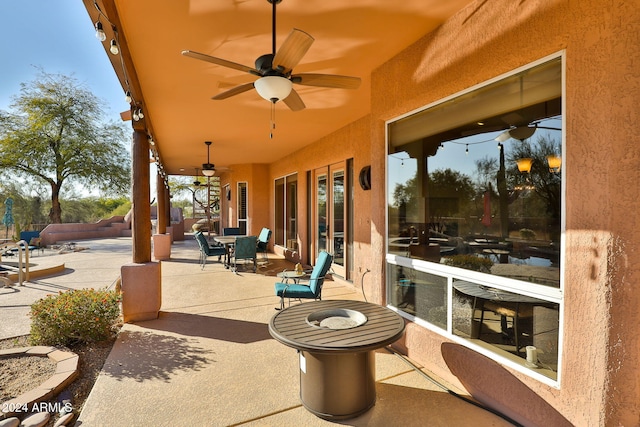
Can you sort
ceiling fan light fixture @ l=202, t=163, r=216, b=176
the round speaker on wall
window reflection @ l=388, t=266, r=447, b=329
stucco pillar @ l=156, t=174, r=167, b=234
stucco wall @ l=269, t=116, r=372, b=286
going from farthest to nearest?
stucco pillar @ l=156, t=174, r=167, b=234, ceiling fan light fixture @ l=202, t=163, r=216, b=176, stucco wall @ l=269, t=116, r=372, b=286, the round speaker on wall, window reflection @ l=388, t=266, r=447, b=329

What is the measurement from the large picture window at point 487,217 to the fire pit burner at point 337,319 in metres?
0.83

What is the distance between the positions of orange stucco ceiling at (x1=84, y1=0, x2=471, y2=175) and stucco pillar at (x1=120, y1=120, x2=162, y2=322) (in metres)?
0.79

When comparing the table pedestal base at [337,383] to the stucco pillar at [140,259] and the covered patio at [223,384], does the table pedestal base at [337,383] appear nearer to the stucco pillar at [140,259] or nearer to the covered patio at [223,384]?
the covered patio at [223,384]

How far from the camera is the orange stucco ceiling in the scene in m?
2.48

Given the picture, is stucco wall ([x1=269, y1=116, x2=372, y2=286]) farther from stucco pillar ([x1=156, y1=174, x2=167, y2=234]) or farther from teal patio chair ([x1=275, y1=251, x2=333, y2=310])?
stucco pillar ([x1=156, y1=174, x2=167, y2=234])

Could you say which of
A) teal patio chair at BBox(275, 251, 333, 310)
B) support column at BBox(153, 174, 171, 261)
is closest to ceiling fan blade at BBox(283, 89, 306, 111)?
teal patio chair at BBox(275, 251, 333, 310)

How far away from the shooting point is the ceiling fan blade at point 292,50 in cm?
198

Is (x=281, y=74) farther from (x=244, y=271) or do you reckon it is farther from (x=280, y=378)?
(x=244, y=271)

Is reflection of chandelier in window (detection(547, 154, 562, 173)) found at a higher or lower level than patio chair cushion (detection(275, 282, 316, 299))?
higher

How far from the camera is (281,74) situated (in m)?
2.39

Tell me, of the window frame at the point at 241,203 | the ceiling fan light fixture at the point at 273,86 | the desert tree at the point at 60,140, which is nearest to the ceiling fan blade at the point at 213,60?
the ceiling fan light fixture at the point at 273,86

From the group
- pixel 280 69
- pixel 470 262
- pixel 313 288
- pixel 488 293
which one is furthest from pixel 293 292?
pixel 280 69

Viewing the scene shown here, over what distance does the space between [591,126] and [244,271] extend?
6794mm

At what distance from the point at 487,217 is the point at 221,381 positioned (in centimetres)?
257
